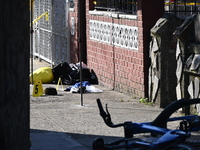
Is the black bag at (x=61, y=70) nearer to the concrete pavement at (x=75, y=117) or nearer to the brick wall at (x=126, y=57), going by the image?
the brick wall at (x=126, y=57)

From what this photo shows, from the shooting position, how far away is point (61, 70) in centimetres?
1702

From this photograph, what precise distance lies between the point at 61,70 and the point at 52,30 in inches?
153

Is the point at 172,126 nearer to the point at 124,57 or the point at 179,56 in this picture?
the point at 179,56

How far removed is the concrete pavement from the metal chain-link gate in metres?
4.52

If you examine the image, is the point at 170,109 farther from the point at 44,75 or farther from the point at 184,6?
the point at 44,75

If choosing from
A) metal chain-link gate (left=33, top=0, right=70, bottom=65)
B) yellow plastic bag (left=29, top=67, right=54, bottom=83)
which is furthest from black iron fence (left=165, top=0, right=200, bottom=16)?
metal chain-link gate (left=33, top=0, right=70, bottom=65)

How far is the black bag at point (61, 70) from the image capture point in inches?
667

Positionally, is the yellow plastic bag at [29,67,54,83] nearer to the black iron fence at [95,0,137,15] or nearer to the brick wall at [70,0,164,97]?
the brick wall at [70,0,164,97]

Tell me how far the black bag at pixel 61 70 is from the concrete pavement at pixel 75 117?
1.77 meters
